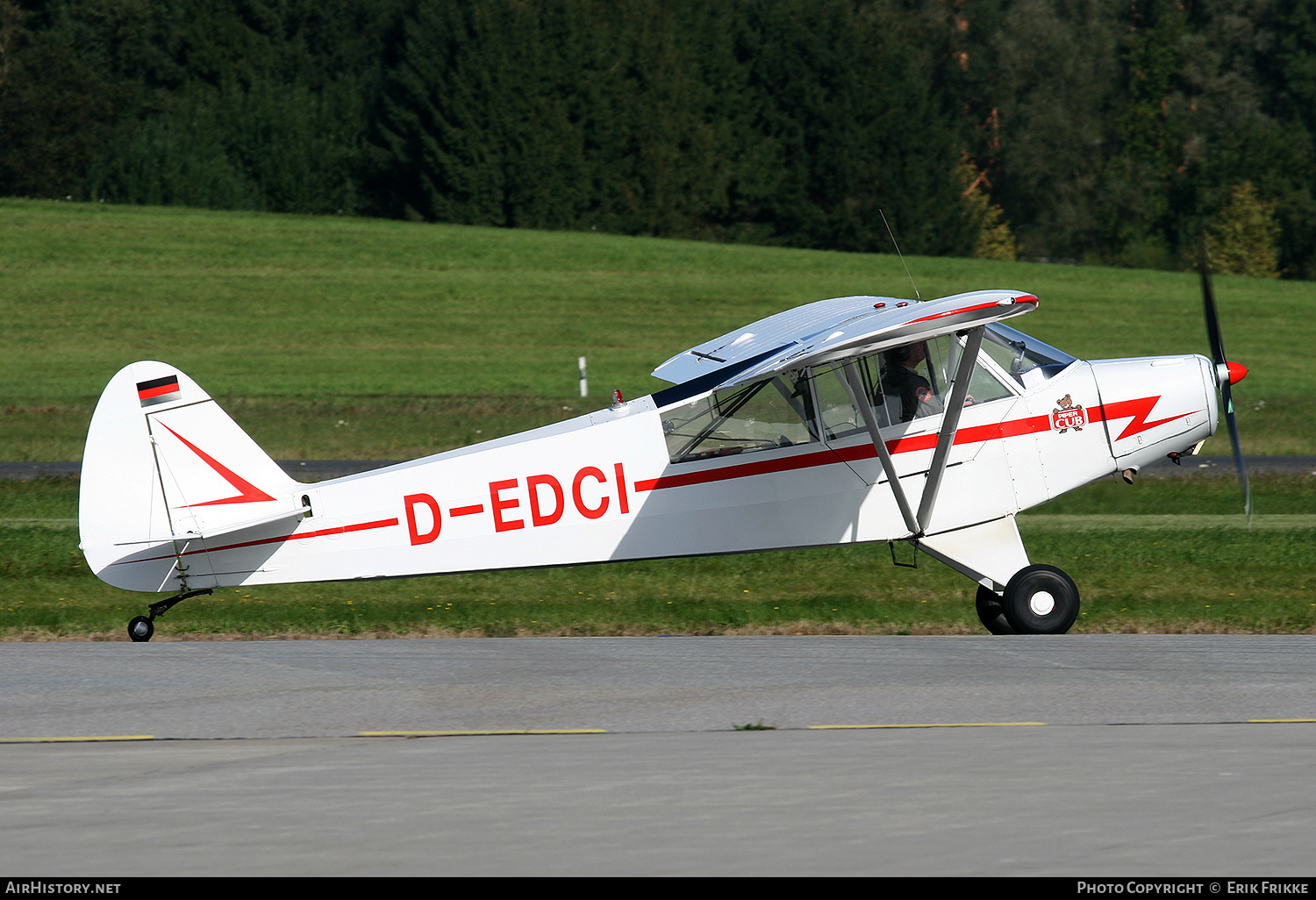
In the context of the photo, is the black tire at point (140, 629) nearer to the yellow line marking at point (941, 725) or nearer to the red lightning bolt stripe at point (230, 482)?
the red lightning bolt stripe at point (230, 482)

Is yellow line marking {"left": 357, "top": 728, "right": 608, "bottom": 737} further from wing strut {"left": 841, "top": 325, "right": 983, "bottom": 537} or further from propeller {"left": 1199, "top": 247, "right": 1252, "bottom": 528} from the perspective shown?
propeller {"left": 1199, "top": 247, "right": 1252, "bottom": 528}

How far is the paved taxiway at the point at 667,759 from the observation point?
5.48 meters

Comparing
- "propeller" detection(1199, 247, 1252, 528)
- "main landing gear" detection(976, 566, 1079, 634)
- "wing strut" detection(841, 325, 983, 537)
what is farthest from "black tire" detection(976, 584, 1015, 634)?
"propeller" detection(1199, 247, 1252, 528)

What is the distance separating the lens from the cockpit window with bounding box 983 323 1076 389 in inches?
443

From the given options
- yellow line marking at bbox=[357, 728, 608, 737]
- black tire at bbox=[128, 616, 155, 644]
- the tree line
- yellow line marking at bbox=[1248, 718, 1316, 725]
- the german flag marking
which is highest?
the tree line

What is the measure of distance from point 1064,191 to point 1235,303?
3459 cm

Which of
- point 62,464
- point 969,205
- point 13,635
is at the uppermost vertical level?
point 969,205

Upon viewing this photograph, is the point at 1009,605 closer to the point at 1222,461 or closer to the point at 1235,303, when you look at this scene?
the point at 1222,461

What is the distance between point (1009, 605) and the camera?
11.1m

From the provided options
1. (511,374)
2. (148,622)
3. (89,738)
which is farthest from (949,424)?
(511,374)

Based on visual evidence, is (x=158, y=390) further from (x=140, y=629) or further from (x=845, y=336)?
(x=845, y=336)

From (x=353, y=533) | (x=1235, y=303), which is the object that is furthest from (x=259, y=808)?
(x=1235, y=303)

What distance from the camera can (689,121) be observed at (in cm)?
7488

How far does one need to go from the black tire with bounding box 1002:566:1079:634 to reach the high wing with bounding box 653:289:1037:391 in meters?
1.96
